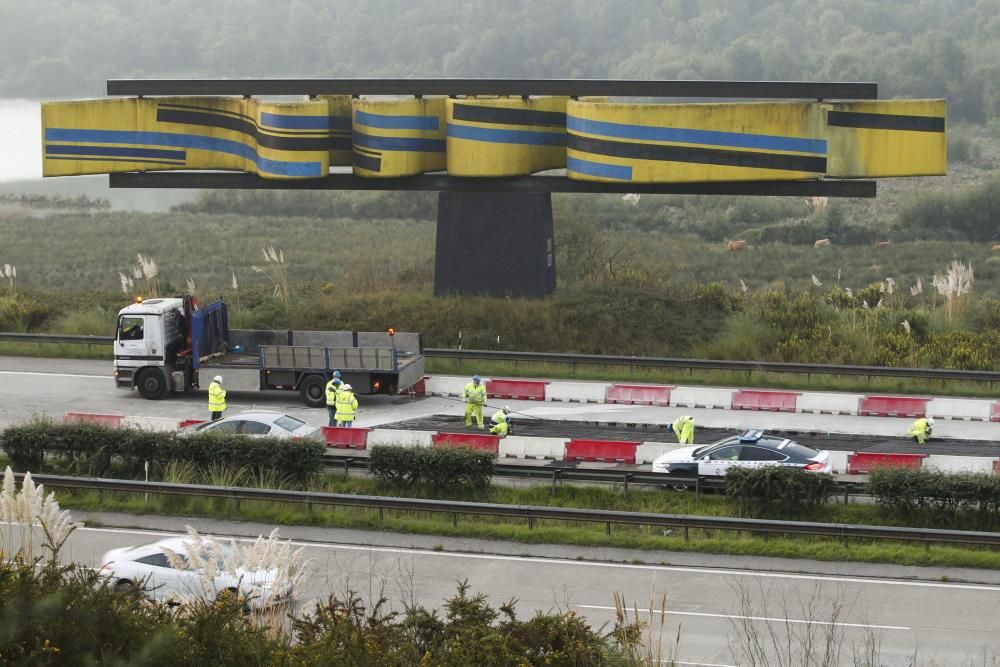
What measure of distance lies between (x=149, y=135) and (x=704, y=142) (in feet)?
48.3

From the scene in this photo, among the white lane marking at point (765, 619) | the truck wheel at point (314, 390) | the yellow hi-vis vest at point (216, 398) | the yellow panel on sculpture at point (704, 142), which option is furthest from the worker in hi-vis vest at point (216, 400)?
the white lane marking at point (765, 619)

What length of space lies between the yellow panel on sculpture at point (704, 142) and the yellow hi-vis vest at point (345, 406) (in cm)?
994

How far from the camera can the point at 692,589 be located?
66.3 feet

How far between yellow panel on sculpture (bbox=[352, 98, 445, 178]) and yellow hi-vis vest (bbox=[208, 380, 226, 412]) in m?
9.10

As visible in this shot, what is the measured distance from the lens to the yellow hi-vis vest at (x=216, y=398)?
29109mm

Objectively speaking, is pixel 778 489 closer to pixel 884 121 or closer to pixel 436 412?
pixel 436 412

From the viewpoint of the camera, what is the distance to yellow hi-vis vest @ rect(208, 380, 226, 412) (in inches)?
1146

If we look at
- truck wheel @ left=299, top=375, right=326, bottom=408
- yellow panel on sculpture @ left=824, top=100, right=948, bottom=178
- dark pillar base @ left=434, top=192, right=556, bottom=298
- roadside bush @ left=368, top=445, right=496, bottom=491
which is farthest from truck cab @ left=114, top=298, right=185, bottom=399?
yellow panel on sculpture @ left=824, top=100, right=948, bottom=178

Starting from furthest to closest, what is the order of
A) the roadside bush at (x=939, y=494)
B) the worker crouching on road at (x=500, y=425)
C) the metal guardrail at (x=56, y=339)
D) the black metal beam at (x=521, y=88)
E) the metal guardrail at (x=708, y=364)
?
the metal guardrail at (x=56, y=339)
the black metal beam at (x=521, y=88)
the metal guardrail at (x=708, y=364)
the worker crouching on road at (x=500, y=425)
the roadside bush at (x=939, y=494)

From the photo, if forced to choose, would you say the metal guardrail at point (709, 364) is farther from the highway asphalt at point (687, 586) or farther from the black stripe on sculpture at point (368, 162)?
the highway asphalt at point (687, 586)

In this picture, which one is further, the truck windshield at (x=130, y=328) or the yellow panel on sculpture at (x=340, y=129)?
the yellow panel on sculpture at (x=340, y=129)

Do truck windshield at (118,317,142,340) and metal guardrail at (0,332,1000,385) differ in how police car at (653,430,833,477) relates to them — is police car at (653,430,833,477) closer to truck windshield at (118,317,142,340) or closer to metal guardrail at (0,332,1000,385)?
metal guardrail at (0,332,1000,385)

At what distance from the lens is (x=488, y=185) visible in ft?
119

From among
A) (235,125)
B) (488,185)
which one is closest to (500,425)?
(488,185)
